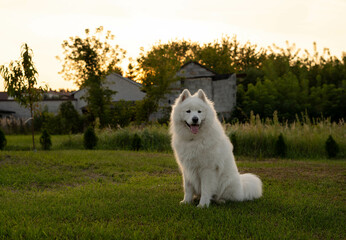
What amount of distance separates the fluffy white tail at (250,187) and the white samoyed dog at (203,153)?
0.14 m

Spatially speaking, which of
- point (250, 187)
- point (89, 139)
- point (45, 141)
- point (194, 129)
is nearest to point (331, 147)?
point (250, 187)

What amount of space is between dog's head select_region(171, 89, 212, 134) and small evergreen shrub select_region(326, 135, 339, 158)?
27.2ft

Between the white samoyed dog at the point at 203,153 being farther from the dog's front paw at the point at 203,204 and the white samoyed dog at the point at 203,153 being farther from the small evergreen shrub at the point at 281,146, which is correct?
the small evergreen shrub at the point at 281,146

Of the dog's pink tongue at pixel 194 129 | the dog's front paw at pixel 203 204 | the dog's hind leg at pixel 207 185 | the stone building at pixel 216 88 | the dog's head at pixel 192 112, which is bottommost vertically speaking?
the dog's front paw at pixel 203 204

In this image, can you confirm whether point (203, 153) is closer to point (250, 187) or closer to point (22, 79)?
point (250, 187)

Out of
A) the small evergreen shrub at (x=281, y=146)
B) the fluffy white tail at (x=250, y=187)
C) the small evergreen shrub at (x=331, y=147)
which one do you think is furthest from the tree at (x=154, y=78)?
the fluffy white tail at (x=250, y=187)

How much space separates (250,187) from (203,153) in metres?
1.14

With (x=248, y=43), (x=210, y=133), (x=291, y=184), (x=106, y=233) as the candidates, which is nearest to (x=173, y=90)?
(x=291, y=184)

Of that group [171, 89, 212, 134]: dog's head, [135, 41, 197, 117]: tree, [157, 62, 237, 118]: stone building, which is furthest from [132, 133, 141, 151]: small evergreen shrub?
[157, 62, 237, 118]: stone building

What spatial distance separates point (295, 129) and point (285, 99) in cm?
979

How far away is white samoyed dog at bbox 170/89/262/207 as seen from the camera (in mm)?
4645

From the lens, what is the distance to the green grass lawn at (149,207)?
3609 mm

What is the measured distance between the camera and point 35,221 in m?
4.05

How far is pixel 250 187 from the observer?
5.13 meters
